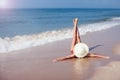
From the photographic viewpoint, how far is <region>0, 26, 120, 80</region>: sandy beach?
254 inches

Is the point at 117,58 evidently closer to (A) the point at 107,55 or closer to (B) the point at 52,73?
(A) the point at 107,55

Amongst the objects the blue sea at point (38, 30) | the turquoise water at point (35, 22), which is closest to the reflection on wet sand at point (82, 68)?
the blue sea at point (38, 30)

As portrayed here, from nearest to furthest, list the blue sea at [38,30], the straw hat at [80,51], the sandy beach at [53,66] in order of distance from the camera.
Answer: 1. the sandy beach at [53,66]
2. the straw hat at [80,51]
3. the blue sea at [38,30]

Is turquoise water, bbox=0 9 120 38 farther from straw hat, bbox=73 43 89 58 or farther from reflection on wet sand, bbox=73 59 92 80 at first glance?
reflection on wet sand, bbox=73 59 92 80

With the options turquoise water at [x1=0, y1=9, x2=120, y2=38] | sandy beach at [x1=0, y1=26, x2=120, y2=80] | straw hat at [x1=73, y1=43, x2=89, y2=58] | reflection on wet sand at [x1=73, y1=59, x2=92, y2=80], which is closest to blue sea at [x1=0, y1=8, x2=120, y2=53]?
turquoise water at [x1=0, y1=9, x2=120, y2=38]

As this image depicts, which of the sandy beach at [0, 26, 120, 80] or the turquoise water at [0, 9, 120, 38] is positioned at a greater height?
the turquoise water at [0, 9, 120, 38]

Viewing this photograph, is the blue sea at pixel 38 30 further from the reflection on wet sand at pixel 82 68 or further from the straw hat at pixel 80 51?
the reflection on wet sand at pixel 82 68

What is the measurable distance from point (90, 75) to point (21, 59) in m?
2.35

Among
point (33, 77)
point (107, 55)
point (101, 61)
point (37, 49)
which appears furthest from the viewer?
point (37, 49)

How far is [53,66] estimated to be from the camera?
7414 millimetres

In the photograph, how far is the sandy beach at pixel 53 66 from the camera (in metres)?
6.46

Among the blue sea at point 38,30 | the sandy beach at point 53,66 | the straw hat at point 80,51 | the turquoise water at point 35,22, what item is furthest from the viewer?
the turquoise water at point 35,22

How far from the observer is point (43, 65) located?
7492 mm

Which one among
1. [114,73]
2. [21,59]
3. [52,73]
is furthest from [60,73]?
[21,59]
